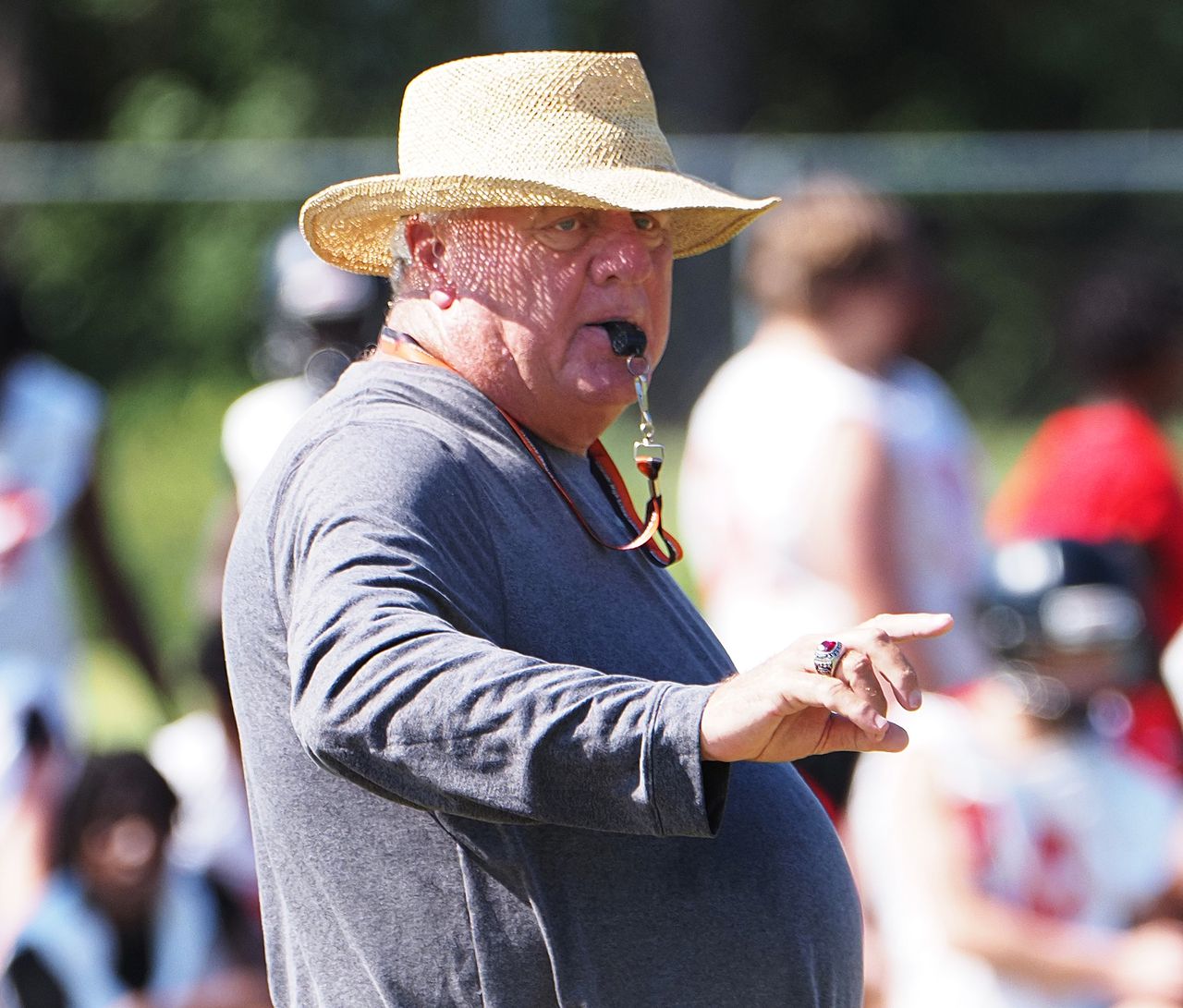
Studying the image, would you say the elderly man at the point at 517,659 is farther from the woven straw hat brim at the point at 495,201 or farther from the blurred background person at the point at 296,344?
the blurred background person at the point at 296,344

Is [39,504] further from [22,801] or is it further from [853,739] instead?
[853,739]

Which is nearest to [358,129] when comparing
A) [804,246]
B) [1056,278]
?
[1056,278]

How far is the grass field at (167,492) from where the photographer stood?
8.73 metres

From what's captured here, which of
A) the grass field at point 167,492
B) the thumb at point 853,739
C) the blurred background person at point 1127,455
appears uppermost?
the thumb at point 853,739

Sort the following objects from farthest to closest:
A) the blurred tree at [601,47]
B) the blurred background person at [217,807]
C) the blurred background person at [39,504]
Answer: the blurred tree at [601,47] → the blurred background person at [39,504] → the blurred background person at [217,807]

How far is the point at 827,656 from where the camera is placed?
158cm

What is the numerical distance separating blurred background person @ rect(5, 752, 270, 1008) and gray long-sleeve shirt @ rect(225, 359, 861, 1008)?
7.56ft

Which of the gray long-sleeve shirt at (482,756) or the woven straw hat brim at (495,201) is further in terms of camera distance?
the woven straw hat brim at (495,201)

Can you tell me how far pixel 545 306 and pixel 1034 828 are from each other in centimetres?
221

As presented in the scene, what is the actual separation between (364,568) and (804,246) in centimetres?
281

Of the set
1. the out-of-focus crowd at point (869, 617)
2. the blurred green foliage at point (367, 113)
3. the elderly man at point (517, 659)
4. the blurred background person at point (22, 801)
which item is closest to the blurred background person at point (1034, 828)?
the out-of-focus crowd at point (869, 617)

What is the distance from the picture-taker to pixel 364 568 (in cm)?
170

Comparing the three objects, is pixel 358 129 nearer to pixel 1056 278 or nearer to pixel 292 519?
pixel 1056 278

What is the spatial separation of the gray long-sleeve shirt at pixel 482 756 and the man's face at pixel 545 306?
0.16 ft
